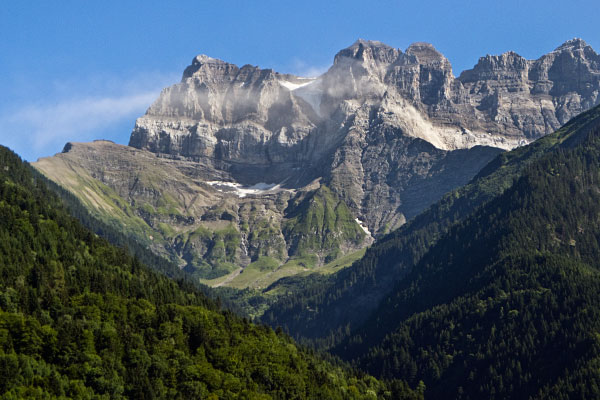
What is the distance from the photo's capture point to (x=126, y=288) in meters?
177

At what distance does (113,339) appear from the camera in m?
142

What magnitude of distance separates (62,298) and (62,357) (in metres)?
24.6

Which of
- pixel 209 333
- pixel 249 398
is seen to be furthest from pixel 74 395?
pixel 209 333

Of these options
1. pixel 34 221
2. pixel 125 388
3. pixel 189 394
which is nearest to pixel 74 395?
pixel 125 388

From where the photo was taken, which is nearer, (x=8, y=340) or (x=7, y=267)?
(x=8, y=340)

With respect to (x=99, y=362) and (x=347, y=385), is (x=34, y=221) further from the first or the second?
(x=347, y=385)

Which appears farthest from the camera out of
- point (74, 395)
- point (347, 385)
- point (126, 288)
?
point (347, 385)

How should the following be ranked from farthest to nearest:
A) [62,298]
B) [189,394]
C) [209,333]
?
[209,333] → [62,298] → [189,394]

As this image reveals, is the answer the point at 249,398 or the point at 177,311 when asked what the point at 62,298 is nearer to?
the point at 177,311

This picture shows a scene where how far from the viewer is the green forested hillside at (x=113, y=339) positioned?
129 meters

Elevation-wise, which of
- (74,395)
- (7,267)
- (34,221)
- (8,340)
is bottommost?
(74,395)

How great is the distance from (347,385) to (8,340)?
91.9 meters

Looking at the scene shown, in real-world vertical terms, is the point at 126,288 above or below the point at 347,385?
above

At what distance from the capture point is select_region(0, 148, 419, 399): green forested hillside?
129250 mm
